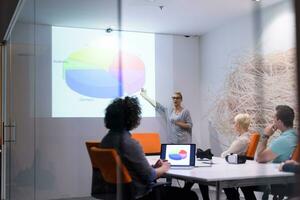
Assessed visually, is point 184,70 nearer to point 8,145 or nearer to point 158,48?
point 158,48

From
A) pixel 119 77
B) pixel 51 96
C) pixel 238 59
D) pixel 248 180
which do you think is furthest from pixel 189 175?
pixel 238 59

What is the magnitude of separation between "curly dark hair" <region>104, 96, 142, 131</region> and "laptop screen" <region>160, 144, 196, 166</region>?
69cm

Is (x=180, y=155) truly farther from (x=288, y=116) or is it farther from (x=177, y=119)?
(x=177, y=119)

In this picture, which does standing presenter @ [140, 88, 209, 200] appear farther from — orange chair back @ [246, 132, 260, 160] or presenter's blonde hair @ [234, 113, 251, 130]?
orange chair back @ [246, 132, 260, 160]

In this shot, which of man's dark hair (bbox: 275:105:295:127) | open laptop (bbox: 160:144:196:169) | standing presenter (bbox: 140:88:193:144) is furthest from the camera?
standing presenter (bbox: 140:88:193:144)

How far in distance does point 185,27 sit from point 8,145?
3.03m

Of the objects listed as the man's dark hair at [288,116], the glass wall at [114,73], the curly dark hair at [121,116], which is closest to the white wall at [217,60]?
the glass wall at [114,73]

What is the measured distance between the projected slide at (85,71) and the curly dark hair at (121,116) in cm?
7

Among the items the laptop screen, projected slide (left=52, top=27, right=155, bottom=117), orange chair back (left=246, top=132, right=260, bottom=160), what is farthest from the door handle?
orange chair back (left=246, top=132, right=260, bottom=160)

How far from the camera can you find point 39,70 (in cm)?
367

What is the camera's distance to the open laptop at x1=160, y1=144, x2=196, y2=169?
3.12 m

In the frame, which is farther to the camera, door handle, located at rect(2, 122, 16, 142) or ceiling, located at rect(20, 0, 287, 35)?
door handle, located at rect(2, 122, 16, 142)

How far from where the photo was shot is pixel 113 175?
2.51 metres

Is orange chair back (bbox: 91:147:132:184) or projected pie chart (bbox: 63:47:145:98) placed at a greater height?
projected pie chart (bbox: 63:47:145:98)
